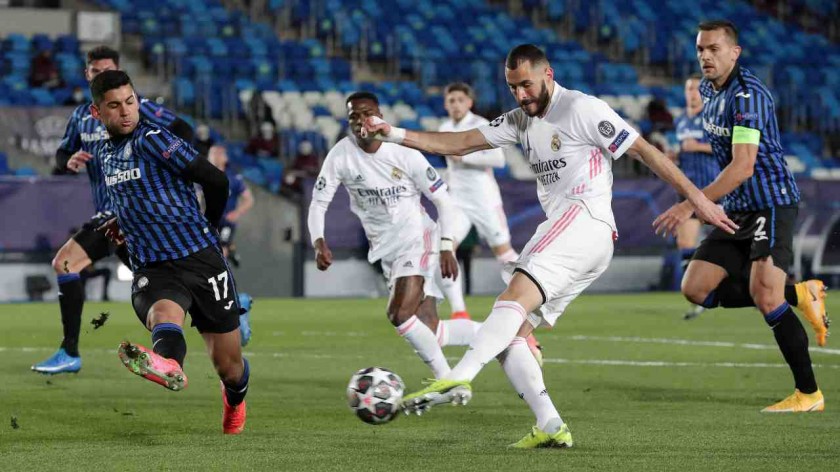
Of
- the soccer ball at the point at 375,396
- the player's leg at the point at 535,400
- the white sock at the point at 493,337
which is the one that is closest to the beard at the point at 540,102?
the white sock at the point at 493,337

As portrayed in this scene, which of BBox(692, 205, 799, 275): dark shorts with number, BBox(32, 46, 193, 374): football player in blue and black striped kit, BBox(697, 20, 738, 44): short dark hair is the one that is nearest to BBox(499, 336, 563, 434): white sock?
BBox(692, 205, 799, 275): dark shorts with number

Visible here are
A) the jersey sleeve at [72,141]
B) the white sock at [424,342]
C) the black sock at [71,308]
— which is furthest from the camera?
the jersey sleeve at [72,141]

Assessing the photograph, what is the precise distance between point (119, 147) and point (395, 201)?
270 centimetres

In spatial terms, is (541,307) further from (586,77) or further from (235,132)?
(586,77)

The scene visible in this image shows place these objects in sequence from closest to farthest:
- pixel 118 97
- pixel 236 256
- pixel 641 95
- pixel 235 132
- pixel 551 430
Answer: pixel 551 430, pixel 118 97, pixel 236 256, pixel 235 132, pixel 641 95

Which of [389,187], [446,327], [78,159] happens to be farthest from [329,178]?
[78,159]

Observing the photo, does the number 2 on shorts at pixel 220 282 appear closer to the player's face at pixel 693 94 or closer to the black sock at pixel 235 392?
the black sock at pixel 235 392

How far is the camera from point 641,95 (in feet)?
89.6

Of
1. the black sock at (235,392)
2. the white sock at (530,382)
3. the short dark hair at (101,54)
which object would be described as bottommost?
the black sock at (235,392)

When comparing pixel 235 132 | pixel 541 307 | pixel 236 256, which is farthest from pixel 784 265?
pixel 235 132

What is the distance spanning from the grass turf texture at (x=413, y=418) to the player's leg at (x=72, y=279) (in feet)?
0.41

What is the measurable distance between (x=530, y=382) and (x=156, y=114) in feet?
12.6

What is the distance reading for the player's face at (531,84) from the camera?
638cm

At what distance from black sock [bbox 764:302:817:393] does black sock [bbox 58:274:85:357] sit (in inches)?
A: 192
